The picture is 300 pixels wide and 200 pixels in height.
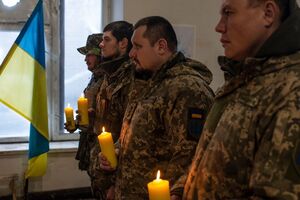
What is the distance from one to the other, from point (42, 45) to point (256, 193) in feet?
7.23

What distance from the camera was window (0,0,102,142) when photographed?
3.17 metres

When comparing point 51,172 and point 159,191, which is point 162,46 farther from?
point 51,172

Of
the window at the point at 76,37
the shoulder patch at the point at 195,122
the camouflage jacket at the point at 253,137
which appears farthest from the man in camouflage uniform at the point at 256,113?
the window at the point at 76,37

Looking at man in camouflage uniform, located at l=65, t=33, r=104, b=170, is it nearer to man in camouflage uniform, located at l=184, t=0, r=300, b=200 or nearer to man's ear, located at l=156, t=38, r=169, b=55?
man's ear, located at l=156, t=38, r=169, b=55

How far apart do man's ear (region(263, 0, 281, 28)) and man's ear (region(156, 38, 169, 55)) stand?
0.84m

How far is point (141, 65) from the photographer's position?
A: 1.73m

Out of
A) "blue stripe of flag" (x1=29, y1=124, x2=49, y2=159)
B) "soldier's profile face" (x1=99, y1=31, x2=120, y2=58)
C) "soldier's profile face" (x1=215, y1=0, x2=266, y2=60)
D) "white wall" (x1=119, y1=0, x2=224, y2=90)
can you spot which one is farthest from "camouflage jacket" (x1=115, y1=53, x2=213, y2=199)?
"white wall" (x1=119, y1=0, x2=224, y2=90)

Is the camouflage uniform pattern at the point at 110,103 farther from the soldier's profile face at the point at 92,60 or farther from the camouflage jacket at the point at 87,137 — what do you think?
the soldier's profile face at the point at 92,60

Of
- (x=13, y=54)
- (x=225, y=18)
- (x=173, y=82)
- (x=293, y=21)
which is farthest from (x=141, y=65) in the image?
(x=13, y=54)

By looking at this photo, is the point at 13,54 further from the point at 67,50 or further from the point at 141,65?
the point at 141,65

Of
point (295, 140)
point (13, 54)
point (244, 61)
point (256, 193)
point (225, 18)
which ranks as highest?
point (13, 54)

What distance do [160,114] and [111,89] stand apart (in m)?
0.90

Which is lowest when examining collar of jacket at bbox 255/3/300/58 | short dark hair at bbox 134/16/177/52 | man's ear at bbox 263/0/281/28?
collar of jacket at bbox 255/3/300/58

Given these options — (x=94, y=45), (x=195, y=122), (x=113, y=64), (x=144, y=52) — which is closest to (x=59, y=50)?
(x=94, y=45)
